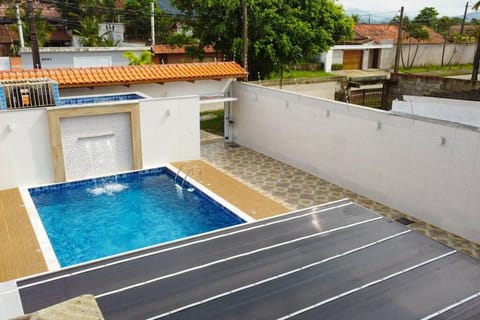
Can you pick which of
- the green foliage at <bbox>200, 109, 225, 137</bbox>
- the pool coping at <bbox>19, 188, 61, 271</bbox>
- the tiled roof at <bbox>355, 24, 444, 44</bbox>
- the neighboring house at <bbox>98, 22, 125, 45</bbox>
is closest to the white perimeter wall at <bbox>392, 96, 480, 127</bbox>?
the pool coping at <bbox>19, 188, 61, 271</bbox>

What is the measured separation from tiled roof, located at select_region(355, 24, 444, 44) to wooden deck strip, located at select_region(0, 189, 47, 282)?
160 feet

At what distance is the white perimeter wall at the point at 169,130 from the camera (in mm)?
18000

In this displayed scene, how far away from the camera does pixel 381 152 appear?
1498 cm

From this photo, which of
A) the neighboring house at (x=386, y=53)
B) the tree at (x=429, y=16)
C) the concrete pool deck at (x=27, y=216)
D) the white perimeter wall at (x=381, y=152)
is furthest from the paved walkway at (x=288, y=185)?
the tree at (x=429, y=16)

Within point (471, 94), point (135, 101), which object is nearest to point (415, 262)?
point (135, 101)

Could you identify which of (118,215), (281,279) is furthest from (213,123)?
(281,279)

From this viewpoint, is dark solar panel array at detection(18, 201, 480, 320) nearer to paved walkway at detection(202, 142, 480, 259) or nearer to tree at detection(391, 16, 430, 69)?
paved walkway at detection(202, 142, 480, 259)

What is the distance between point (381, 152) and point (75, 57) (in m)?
26.8

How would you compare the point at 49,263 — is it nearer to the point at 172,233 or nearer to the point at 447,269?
the point at 172,233

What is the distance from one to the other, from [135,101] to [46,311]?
13954mm

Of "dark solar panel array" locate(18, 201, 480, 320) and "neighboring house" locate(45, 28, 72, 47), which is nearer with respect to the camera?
"dark solar panel array" locate(18, 201, 480, 320)

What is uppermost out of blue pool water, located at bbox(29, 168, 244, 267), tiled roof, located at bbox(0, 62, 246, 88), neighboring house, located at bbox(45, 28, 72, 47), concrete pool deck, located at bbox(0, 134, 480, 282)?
neighboring house, located at bbox(45, 28, 72, 47)

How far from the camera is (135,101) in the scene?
1730 cm

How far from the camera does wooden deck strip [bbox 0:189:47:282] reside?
10.4 meters
